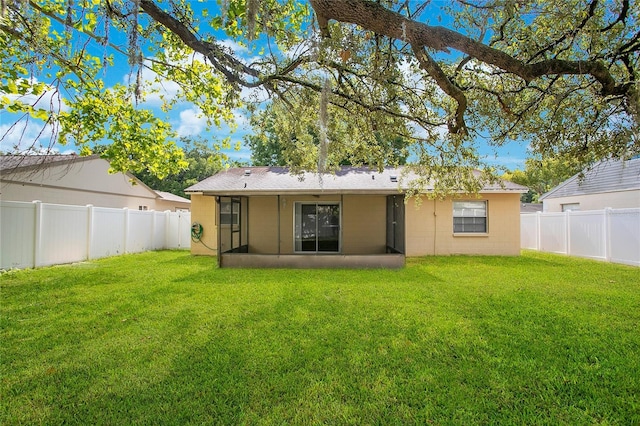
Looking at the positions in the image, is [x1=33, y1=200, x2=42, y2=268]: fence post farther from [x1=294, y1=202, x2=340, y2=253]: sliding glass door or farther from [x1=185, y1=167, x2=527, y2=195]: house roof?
[x1=294, y1=202, x2=340, y2=253]: sliding glass door

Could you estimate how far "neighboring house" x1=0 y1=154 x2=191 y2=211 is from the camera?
10.2m

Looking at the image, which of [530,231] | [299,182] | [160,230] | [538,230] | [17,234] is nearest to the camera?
Answer: [17,234]

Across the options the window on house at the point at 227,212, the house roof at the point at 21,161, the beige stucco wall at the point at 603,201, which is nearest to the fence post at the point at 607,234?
the beige stucco wall at the point at 603,201

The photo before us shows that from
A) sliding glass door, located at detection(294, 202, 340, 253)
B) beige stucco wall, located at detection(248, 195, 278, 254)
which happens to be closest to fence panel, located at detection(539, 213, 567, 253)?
sliding glass door, located at detection(294, 202, 340, 253)

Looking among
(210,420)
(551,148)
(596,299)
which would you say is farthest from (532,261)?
(210,420)

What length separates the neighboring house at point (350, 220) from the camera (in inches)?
408

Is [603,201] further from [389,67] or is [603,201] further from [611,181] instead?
[389,67]

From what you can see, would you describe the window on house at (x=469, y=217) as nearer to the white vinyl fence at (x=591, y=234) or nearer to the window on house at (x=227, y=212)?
the white vinyl fence at (x=591, y=234)

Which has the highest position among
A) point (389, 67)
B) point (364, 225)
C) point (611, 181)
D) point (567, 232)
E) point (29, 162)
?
point (389, 67)

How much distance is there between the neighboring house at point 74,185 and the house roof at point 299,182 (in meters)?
2.81

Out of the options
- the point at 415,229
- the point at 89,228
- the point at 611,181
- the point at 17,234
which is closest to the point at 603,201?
the point at 611,181

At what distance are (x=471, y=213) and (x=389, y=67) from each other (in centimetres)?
874

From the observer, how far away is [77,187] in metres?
13.5

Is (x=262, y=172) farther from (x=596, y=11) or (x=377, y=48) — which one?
(x=596, y=11)
